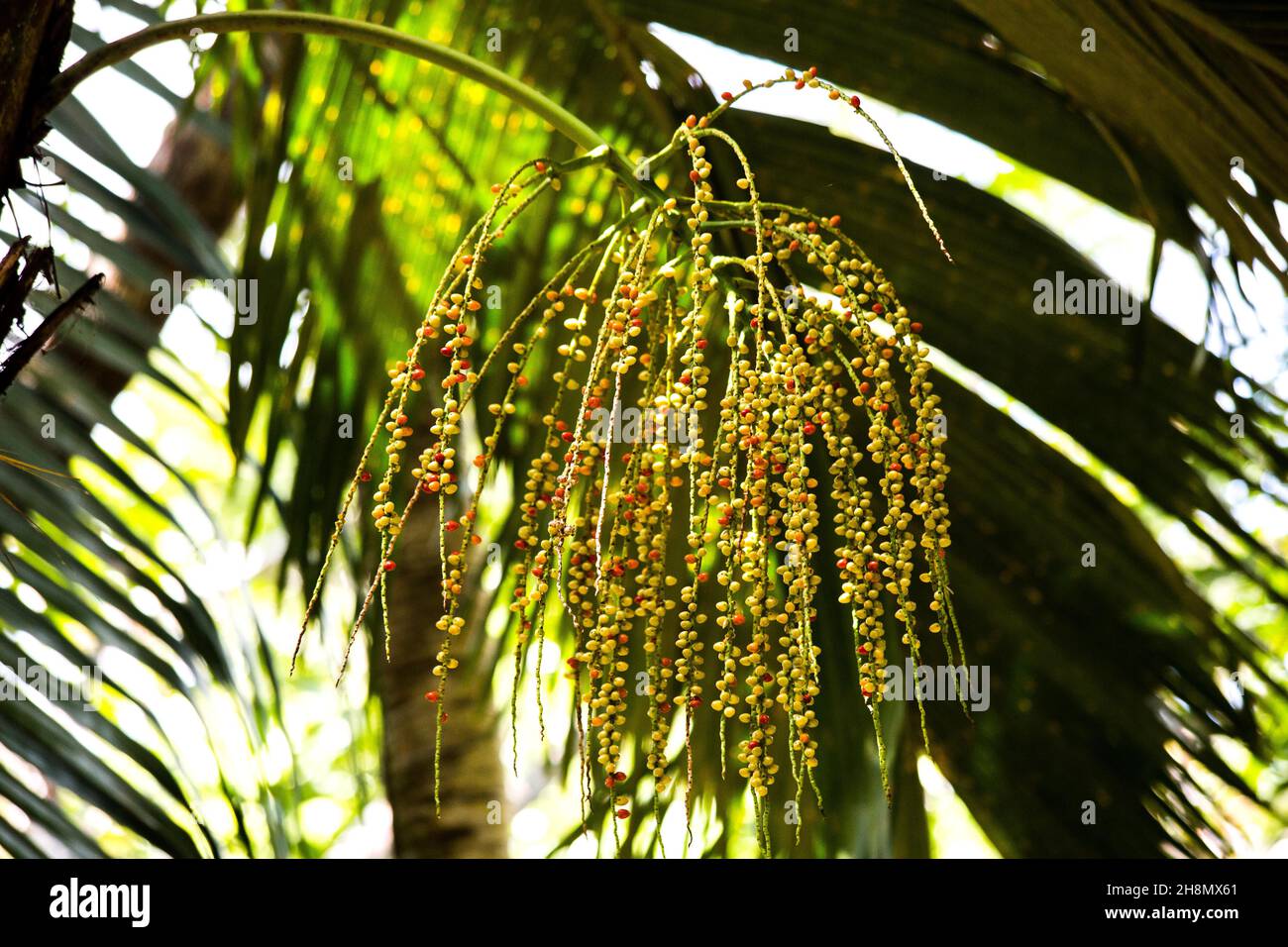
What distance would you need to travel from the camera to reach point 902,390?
213 centimetres

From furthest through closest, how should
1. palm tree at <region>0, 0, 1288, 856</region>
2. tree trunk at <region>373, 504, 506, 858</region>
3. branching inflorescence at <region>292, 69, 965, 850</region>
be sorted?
tree trunk at <region>373, 504, 506, 858</region> < palm tree at <region>0, 0, 1288, 856</region> < branching inflorescence at <region>292, 69, 965, 850</region>

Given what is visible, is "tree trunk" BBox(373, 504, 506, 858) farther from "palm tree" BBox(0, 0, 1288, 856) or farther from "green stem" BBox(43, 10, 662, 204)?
"green stem" BBox(43, 10, 662, 204)

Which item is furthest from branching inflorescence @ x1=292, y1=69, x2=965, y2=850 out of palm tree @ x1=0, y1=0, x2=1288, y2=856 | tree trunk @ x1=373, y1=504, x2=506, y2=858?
tree trunk @ x1=373, y1=504, x2=506, y2=858

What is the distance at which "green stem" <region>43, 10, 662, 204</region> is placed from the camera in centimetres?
128

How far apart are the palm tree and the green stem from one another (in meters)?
0.53

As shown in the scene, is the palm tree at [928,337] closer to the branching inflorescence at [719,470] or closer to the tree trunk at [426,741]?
the tree trunk at [426,741]

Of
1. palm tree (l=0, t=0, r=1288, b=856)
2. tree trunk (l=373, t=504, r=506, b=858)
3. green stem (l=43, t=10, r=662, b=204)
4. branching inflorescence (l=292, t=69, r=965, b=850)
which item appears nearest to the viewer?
branching inflorescence (l=292, t=69, r=965, b=850)

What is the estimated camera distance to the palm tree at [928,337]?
1791 mm

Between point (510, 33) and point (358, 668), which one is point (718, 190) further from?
point (358, 668)

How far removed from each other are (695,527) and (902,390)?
46.3 inches

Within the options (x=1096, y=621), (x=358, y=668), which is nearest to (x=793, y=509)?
(x=1096, y=621)

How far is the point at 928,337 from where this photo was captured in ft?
6.83

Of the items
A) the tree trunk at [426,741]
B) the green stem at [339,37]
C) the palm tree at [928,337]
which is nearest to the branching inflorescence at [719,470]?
the green stem at [339,37]

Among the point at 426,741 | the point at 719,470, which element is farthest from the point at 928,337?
the point at 426,741
